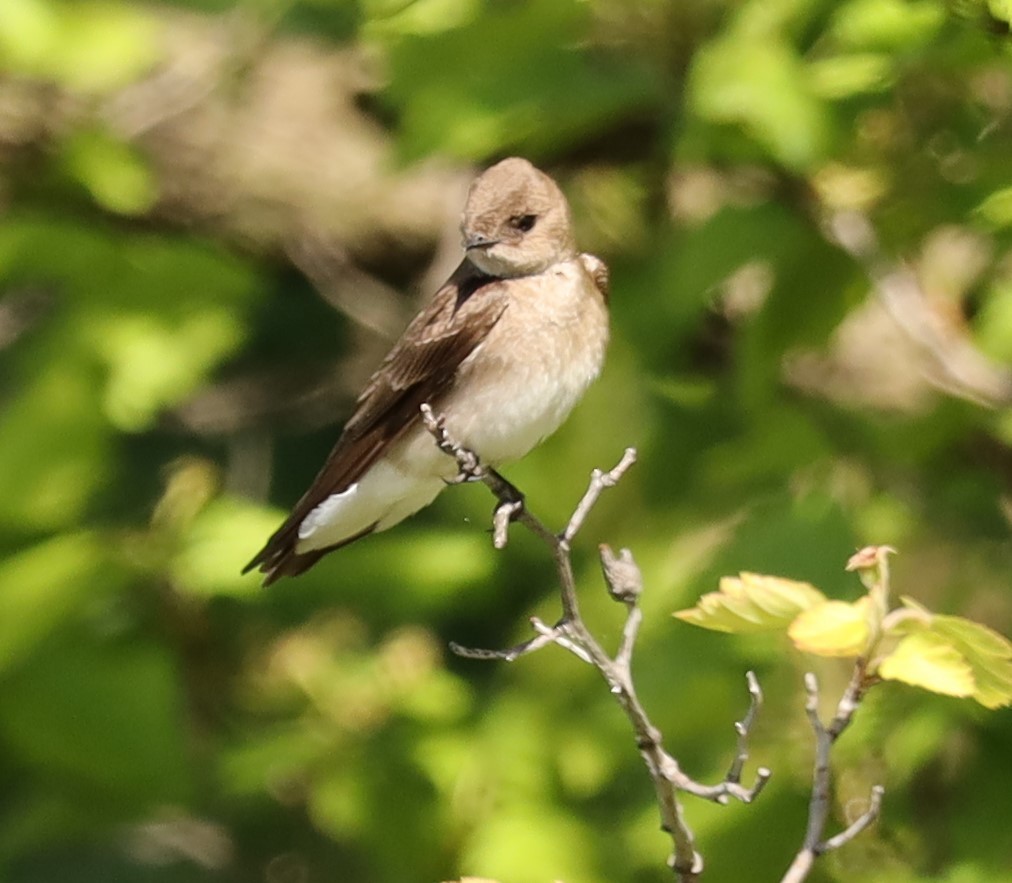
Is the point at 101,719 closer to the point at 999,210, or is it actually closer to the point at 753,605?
the point at 999,210

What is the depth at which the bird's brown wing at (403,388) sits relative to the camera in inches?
122

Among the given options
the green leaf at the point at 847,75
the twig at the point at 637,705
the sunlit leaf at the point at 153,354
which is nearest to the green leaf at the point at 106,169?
the sunlit leaf at the point at 153,354

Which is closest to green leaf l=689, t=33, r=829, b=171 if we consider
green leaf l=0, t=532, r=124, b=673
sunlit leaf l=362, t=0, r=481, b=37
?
sunlit leaf l=362, t=0, r=481, b=37

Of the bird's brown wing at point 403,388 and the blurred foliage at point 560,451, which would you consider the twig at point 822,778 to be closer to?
the blurred foliage at point 560,451

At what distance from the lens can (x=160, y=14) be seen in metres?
5.68

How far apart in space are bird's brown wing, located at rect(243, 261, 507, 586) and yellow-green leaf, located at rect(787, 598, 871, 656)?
1537mm

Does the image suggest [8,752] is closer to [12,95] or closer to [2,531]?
[2,531]

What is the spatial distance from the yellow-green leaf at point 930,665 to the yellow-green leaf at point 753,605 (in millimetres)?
Result: 92

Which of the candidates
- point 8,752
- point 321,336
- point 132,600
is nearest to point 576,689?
point 132,600

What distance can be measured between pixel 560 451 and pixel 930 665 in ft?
7.70

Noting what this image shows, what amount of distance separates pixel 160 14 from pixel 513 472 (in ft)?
8.32

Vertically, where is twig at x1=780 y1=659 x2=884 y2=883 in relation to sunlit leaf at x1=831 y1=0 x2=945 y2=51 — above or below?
below

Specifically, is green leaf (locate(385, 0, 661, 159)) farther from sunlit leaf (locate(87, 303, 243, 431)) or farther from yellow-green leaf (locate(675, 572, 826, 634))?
yellow-green leaf (locate(675, 572, 826, 634))

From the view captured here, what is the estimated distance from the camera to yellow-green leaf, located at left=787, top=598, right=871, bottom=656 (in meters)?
1.62
